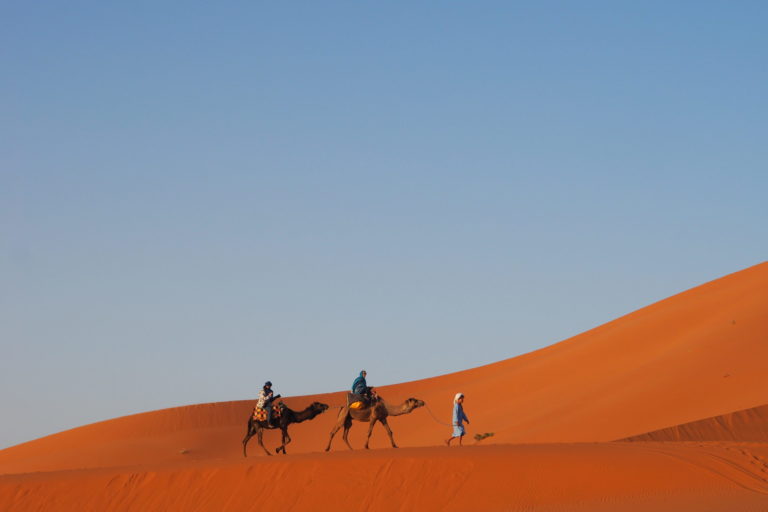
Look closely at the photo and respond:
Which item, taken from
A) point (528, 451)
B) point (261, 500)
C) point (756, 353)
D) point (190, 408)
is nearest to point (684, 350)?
point (756, 353)

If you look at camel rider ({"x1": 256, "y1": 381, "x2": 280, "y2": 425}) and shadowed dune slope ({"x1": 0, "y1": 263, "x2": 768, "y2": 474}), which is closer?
camel rider ({"x1": 256, "y1": 381, "x2": 280, "y2": 425})

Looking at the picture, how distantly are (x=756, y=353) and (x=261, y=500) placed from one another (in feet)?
57.2

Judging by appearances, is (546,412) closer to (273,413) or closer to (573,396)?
(573,396)

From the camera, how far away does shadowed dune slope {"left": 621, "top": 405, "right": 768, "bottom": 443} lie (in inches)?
1027

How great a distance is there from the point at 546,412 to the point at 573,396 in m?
1.56

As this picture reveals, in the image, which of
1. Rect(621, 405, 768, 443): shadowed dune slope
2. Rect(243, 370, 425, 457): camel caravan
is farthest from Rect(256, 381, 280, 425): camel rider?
Rect(621, 405, 768, 443): shadowed dune slope

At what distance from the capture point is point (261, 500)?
21.7m

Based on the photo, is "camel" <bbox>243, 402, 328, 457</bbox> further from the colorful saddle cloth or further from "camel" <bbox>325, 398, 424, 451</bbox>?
"camel" <bbox>325, 398, 424, 451</bbox>

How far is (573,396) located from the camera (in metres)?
38.8

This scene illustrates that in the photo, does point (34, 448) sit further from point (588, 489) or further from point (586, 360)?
point (588, 489)

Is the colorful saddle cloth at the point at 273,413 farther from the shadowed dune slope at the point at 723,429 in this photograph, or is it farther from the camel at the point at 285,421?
the shadowed dune slope at the point at 723,429

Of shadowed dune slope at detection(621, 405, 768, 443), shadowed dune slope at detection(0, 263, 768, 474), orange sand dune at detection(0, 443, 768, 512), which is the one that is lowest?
orange sand dune at detection(0, 443, 768, 512)

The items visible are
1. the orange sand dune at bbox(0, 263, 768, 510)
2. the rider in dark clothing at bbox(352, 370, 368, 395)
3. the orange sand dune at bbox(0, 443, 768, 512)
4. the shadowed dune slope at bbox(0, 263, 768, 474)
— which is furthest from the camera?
the shadowed dune slope at bbox(0, 263, 768, 474)

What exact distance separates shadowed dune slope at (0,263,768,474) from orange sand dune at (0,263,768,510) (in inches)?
3.1
